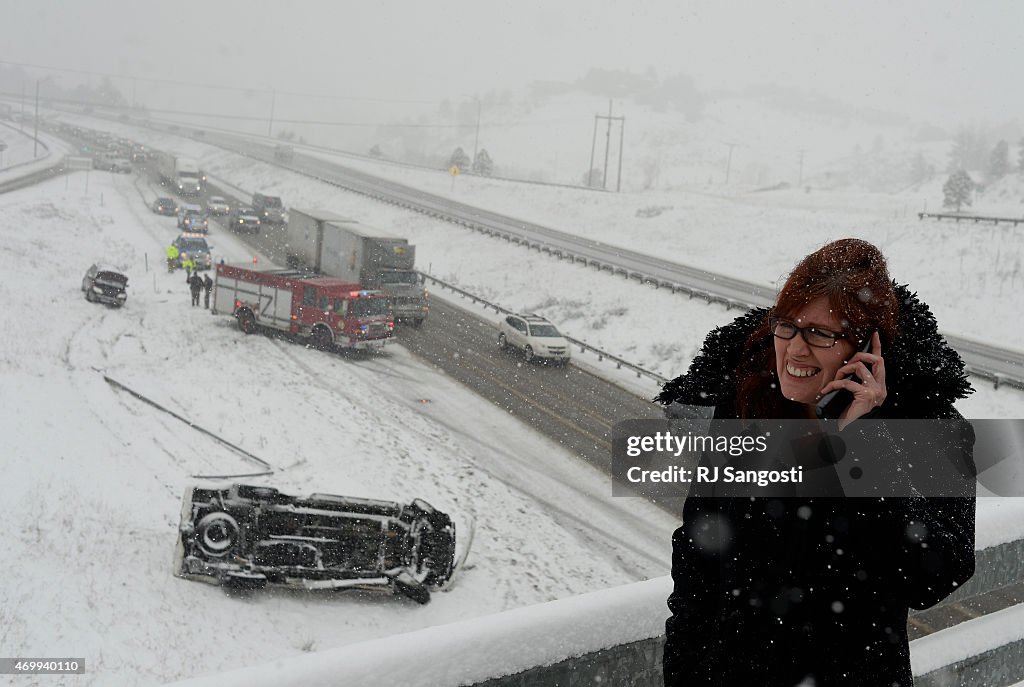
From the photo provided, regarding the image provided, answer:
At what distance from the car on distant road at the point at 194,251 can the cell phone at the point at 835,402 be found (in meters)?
42.4

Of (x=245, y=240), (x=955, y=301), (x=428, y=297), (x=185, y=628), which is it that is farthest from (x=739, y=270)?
(x=185, y=628)

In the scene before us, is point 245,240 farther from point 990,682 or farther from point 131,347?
point 990,682

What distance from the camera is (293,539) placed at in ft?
42.9

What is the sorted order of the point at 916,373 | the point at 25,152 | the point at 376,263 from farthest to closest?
Result: the point at 25,152 < the point at 376,263 < the point at 916,373

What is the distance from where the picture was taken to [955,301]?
120ft

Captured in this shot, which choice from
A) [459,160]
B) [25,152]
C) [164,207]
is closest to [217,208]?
[164,207]

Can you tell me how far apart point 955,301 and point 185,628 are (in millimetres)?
35246

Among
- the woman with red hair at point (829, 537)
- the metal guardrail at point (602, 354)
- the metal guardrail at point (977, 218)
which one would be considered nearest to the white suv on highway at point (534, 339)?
the metal guardrail at point (602, 354)

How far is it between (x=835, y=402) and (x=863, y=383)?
92 mm

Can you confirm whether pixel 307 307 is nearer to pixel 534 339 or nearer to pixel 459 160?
pixel 534 339

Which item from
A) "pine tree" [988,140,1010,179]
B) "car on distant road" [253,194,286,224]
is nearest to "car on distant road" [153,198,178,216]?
"car on distant road" [253,194,286,224]

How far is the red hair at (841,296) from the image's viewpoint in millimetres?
1976

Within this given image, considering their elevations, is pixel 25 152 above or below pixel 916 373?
above

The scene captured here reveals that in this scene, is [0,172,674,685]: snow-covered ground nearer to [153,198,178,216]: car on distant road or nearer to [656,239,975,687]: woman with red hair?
[656,239,975,687]: woman with red hair
